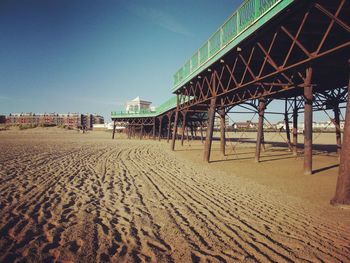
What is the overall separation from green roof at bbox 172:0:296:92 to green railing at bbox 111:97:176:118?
1091 cm

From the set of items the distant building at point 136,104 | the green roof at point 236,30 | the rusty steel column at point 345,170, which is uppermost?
the distant building at point 136,104

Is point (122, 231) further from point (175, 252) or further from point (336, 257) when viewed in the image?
point (336, 257)

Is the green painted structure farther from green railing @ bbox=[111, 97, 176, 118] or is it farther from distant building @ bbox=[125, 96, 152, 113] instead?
distant building @ bbox=[125, 96, 152, 113]

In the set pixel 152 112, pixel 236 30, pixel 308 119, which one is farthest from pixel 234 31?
pixel 152 112

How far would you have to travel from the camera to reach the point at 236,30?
7.88 metres

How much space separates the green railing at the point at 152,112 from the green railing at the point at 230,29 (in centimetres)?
1069

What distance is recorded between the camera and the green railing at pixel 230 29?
6555 mm

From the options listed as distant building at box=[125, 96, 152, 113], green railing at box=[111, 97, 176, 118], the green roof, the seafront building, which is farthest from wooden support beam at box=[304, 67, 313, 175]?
the seafront building

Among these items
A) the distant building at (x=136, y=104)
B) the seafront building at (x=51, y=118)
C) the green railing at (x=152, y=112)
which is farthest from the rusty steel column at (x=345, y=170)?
the seafront building at (x=51, y=118)

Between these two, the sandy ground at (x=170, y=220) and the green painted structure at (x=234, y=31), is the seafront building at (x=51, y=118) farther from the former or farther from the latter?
the sandy ground at (x=170, y=220)

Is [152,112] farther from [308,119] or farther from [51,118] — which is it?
[51,118]

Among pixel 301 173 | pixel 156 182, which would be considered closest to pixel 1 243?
pixel 156 182

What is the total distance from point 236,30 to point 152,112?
81.7 feet

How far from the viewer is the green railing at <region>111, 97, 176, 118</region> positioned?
24061 mm
